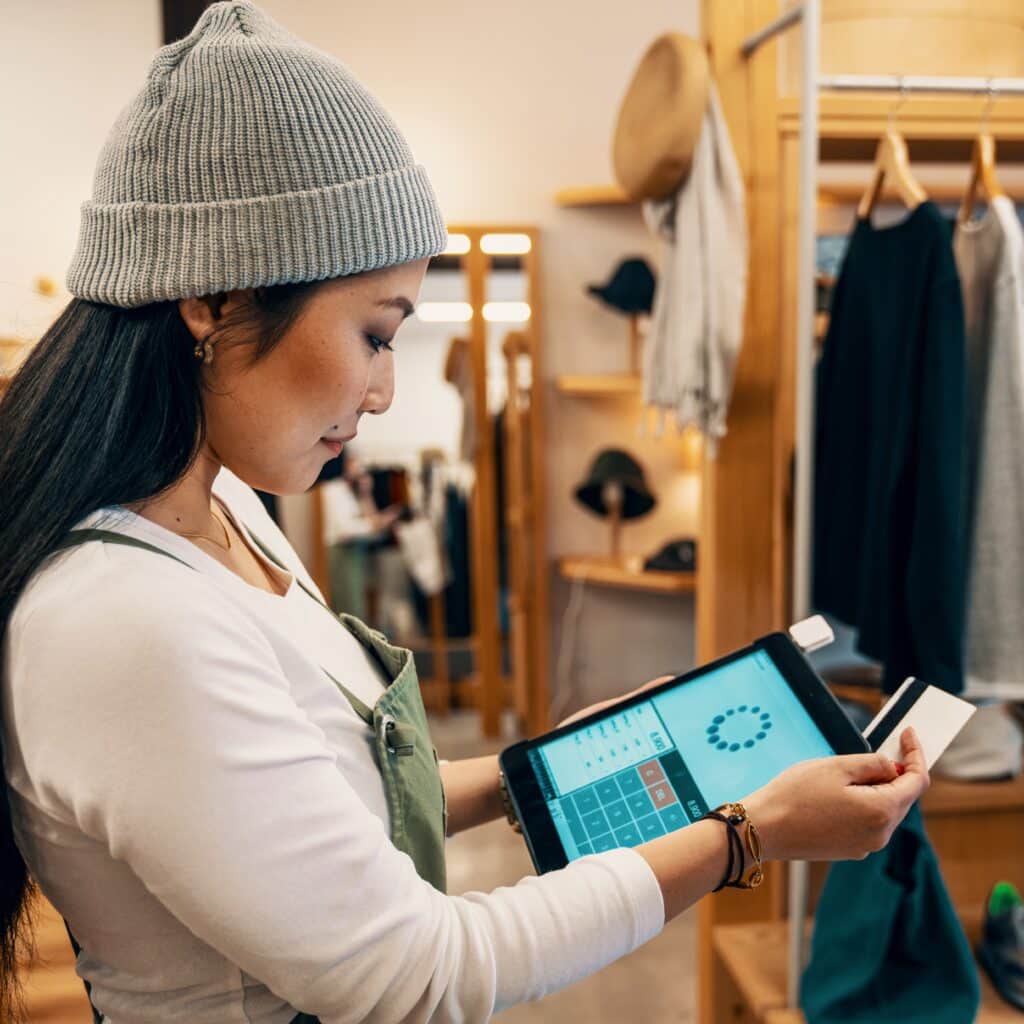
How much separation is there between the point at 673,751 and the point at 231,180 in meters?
0.54

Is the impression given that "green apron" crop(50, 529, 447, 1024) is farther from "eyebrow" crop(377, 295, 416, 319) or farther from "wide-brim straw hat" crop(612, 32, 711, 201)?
"wide-brim straw hat" crop(612, 32, 711, 201)

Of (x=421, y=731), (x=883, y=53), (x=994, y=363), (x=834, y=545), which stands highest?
(x=883, y=53)

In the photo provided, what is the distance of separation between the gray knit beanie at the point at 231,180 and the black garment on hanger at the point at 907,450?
92cm

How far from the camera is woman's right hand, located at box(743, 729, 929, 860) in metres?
0.69

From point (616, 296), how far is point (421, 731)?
2305 millimetres

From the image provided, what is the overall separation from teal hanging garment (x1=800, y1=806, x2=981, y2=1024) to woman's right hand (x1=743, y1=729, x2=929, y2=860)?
2.13 ft

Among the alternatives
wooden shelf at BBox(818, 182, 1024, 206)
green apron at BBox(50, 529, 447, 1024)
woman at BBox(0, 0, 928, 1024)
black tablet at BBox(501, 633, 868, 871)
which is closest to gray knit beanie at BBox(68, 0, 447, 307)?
woman at BBox(0, 0, 928, 1024)

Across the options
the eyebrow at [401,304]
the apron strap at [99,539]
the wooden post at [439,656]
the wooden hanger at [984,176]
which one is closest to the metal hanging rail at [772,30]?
the wooden hanger at [984,176]

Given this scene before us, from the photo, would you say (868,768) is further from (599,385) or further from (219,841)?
(599,385)

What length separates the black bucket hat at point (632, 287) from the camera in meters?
2.87


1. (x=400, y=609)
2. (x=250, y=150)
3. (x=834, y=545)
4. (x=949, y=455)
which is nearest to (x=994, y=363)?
(x=949, y=455)

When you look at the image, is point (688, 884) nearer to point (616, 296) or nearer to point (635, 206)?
point (616, 296)

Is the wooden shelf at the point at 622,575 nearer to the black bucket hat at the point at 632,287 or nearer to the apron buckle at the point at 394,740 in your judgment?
the black bucket hat at the point at 632,287

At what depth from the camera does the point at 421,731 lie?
77 centimetres
